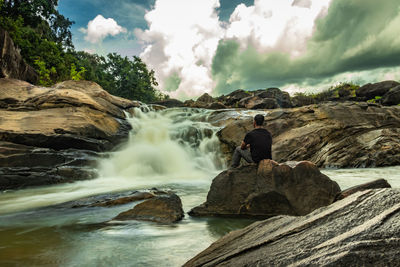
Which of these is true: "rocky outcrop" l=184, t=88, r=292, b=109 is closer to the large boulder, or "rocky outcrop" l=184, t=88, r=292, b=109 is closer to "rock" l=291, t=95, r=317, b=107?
"rock" l=291, t=95, r=317, b=107

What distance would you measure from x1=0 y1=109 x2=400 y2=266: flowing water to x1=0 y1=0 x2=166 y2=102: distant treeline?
1271cm

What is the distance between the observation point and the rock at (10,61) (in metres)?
13.7

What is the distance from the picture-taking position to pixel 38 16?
2375 cm

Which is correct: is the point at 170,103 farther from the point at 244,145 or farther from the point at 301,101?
the point at 244,145

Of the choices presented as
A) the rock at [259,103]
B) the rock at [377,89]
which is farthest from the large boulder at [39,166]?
the rock at [377,89]

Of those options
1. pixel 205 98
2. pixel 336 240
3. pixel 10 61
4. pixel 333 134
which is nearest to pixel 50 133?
pixel 10 61

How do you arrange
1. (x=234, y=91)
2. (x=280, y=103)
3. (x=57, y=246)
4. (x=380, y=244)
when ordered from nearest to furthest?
(x=380, y=244) < (x=57, y=246) < (x=280, y=103) < (x=234, y=91)

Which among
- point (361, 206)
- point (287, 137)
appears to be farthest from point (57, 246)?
point (287, 137)

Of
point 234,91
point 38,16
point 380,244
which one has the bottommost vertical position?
point 380,244

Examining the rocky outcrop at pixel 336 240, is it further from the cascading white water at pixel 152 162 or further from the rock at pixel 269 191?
the cascading white water at pixel 152 162

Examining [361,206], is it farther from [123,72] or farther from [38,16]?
[123,72]

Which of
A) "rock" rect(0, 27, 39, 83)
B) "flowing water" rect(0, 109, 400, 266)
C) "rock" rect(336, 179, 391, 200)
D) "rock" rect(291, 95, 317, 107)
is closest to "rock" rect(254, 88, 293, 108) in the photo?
"rock" rect(291, 95, 317, 107)

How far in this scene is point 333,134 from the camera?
1327cm

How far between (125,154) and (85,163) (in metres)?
2.33
